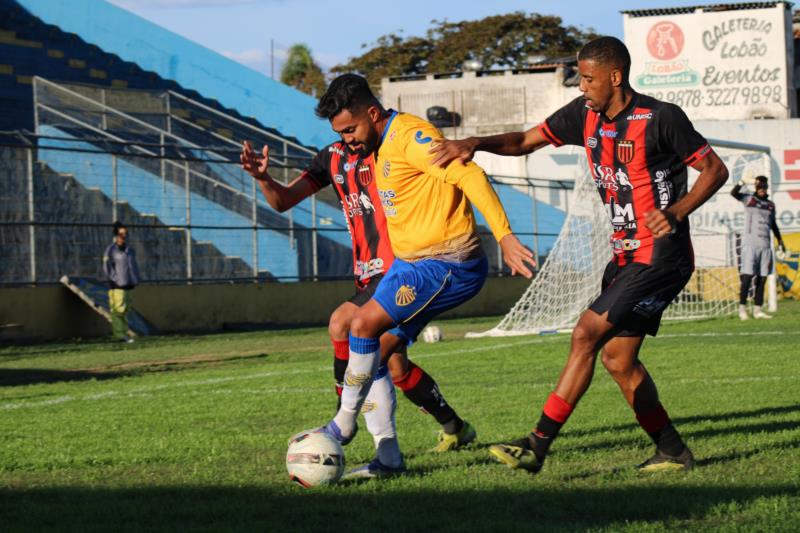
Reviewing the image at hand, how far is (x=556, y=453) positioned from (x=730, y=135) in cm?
4611

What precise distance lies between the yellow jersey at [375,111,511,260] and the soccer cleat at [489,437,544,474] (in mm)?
992

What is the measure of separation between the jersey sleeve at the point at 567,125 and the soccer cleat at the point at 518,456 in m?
1.60

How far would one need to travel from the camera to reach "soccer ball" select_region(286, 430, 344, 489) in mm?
5785

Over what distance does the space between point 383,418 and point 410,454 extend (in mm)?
771

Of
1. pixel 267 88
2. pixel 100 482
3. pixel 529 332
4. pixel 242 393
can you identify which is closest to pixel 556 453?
pixel 100 482

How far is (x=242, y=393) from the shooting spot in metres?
11.1

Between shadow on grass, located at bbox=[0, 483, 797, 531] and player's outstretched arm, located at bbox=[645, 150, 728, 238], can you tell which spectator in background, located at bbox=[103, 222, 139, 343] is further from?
player's outstretched arm, located at bbox=[645, 150, 728, 238]

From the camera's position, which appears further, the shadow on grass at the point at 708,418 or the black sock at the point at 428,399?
the shadow on grass at the point at 708,418

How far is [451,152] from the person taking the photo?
582 cm

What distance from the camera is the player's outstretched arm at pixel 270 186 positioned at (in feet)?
22.8

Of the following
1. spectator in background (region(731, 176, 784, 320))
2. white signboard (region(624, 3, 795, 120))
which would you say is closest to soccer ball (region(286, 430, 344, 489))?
spectator in background (region(731, 176, 784, 320))

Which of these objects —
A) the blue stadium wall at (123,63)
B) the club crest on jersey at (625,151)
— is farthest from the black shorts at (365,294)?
the blue stadium wall at (123,63)

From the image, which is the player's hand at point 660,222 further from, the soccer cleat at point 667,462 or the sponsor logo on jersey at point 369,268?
the sponsor logo on jersey at point 369,268

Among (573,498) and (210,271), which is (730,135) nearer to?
(210,271)
